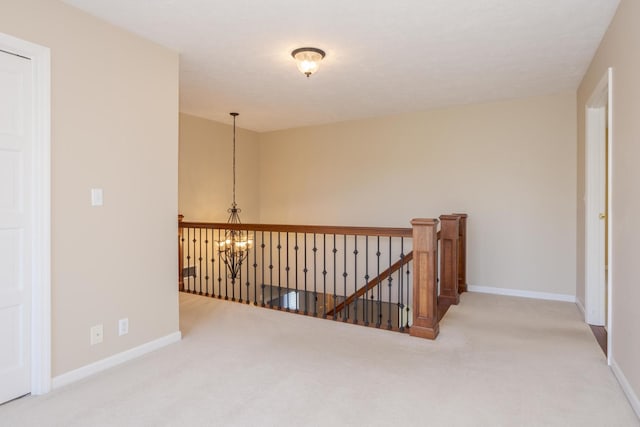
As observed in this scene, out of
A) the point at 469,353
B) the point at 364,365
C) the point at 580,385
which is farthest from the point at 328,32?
the point at 580,385

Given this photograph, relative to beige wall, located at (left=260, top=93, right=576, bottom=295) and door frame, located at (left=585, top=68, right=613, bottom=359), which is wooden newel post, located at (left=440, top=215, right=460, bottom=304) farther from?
door frame, located at (left=585, top=68, right=613, bottom=359)

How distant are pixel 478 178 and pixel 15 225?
4753 mm

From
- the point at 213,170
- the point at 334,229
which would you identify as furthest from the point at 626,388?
the point at 213,170

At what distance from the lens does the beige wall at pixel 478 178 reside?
4.55 m

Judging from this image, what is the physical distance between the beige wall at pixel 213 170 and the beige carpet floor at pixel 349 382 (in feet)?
8.09

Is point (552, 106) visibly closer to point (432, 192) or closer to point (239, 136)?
point (432, 192)

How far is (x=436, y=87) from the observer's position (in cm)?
420

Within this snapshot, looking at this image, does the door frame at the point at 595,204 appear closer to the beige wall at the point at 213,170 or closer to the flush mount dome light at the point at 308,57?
the flush mount dome light at the point at 308,57

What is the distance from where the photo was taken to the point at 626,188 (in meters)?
2.33

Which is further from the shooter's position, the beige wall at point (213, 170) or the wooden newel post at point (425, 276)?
the beige wall at point (213, 170)

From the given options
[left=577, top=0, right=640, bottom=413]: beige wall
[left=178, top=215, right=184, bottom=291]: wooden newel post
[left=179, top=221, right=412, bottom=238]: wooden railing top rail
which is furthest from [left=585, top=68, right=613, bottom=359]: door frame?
[left=178, top=215, right=184, bottom=291]: wooden newel post

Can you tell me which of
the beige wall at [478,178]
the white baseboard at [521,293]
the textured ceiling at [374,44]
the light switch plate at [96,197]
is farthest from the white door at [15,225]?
the white baseboard at [521,293]

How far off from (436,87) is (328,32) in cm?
181

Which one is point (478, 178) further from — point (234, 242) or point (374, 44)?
point (234, 242)
